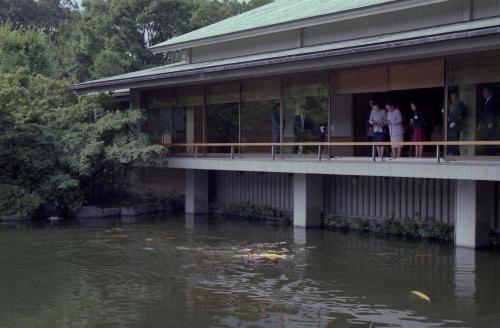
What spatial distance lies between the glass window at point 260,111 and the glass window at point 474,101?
6.23m

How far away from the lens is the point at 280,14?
2411 centimetres

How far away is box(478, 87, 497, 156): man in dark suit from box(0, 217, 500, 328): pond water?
2767mm

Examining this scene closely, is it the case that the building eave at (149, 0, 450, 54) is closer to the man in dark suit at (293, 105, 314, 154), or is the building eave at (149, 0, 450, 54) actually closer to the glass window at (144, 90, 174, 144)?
the glass window at (144, 90, 174, 144)

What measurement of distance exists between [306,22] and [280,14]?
11.2 ft

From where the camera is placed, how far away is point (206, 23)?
42.6 m

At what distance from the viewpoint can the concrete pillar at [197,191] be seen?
79.8 ft

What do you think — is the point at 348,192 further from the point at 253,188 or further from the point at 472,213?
the point at 472,213

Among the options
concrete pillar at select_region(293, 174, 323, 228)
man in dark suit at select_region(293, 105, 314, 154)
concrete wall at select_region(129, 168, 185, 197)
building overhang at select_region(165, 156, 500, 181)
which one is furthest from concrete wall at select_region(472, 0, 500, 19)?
concrete wall at select_region(129, 168, 185, 197)

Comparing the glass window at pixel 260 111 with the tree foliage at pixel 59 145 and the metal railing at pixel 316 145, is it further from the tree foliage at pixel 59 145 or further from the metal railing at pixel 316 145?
the tree foliage at pixel 59 145

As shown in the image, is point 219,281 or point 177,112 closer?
point 219,281

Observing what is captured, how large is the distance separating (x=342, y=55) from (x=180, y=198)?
A: 39.8 ft

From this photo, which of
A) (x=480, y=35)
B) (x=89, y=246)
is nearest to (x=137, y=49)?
(x=89, y=246)

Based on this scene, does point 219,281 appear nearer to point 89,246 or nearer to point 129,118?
point 89,246

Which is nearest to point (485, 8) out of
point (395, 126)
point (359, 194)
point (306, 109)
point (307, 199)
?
point (395, 126)
